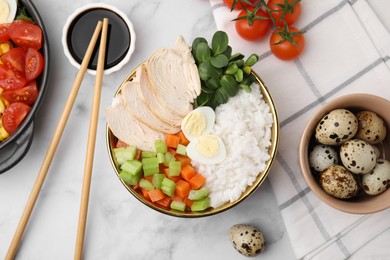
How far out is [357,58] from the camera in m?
1.96

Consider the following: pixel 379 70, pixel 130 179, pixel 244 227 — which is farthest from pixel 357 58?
pixel 130 179

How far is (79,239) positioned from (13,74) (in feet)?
2.18

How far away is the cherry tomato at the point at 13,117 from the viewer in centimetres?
189

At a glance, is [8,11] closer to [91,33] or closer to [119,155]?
[91,33]

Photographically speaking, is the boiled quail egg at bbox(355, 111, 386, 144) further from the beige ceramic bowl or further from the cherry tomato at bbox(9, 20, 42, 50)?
the cherry tomato at bbox(9, 20, 42, 50)

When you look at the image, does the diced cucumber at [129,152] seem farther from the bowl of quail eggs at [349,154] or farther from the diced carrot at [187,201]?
the bowl of quail eggs at [349,154]

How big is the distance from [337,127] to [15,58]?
3.91 ft

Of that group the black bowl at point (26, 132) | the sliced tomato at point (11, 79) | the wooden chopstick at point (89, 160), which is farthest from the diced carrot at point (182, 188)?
the sliced tomato at point (11, 79)

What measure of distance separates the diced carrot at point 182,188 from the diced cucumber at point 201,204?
0.15 ft

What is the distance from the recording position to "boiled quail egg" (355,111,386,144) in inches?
67.8

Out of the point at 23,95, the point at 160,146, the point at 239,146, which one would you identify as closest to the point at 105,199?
the point at 160,146

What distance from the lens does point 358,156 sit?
1648 mm

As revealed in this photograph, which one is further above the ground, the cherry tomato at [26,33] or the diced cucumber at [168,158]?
the cherry tomato at [26,33]

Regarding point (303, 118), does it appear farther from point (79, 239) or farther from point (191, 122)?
point (79, 239)
